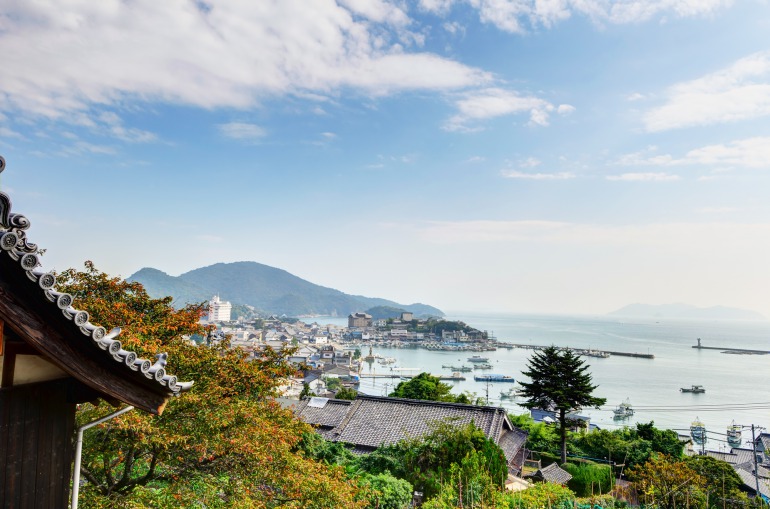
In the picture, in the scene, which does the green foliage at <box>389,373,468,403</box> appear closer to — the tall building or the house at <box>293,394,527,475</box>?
the house at <box>293,394,527,475</box>

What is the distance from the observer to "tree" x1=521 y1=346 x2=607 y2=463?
2466cm

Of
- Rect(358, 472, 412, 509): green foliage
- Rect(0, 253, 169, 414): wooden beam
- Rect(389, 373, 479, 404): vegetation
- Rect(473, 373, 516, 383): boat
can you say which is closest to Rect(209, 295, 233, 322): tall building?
Rect(473, 373, 516, 383): boat

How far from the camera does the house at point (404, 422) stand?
53.1ft

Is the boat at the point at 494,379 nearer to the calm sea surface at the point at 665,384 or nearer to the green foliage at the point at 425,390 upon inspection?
the calm sea surface at the point at 665,384

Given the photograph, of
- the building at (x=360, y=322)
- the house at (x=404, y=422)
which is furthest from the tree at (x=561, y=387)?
the building at (x=360, y=322)

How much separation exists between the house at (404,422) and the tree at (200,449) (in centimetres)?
919

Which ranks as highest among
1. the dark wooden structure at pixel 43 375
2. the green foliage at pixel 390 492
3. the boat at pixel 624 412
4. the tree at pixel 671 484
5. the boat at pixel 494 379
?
the dark wooden structure at pixel 43 375

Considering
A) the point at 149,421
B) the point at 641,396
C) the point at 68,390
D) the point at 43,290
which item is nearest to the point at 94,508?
the point at 149,421

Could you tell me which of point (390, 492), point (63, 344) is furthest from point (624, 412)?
point (63, 344)

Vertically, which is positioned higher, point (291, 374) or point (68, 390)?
point (68, 390)

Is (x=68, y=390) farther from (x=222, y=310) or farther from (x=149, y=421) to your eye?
(x=222, y=310)

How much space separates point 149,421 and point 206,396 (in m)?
0.73

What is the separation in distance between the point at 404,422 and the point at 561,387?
11.7 m

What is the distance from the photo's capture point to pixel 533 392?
2584 centimetres
